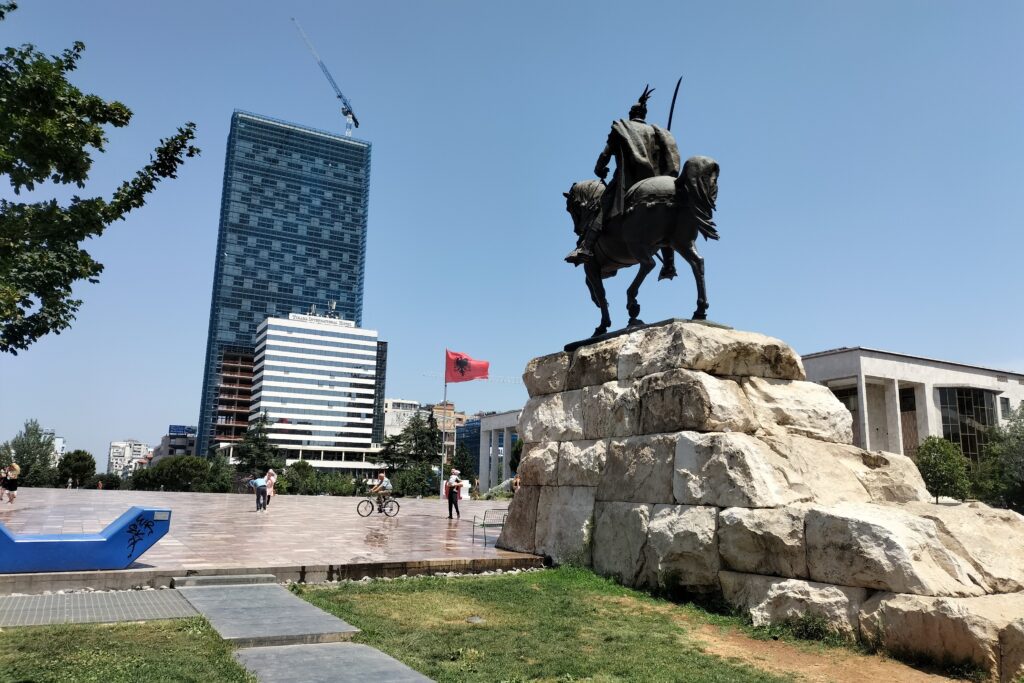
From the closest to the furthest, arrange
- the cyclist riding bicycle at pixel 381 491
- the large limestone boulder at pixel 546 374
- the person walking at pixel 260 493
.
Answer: the large limestone boulder at pixel 546 374 → the person walking at pixel 260 493 → the cyclist riding bicycle at pixel 381 491

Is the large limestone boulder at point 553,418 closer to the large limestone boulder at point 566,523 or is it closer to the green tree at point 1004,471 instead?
the large limestone boulder at point 566,523

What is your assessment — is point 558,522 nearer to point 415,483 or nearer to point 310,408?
point 415,483

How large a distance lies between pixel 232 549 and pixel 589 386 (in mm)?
6100

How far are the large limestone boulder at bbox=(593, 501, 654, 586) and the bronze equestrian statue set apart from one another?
105 inches

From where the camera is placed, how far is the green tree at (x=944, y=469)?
40.0 m

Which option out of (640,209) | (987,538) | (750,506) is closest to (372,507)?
(640,209)

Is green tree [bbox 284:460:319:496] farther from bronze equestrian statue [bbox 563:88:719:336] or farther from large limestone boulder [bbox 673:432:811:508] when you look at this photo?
large limestone boulder [bbox 673:432:811:508]

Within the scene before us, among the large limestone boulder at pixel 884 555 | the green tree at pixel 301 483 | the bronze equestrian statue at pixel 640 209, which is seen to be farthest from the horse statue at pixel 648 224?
the green tree at pixel 301 483

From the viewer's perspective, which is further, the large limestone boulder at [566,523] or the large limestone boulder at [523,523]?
the large limestone boulder at [523,523]

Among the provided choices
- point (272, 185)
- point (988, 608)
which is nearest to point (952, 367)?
point (988, 608)

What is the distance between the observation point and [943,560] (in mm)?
6254

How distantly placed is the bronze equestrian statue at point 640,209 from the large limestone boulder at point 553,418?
1283mm

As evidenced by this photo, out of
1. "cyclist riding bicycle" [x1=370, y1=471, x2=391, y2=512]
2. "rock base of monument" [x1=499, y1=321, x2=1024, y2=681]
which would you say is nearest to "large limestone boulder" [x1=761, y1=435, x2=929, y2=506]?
"rock base of monument" [x1=499, y1=321, x2=1024, y2=681]

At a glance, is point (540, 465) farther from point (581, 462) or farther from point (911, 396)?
point (911, 396)
